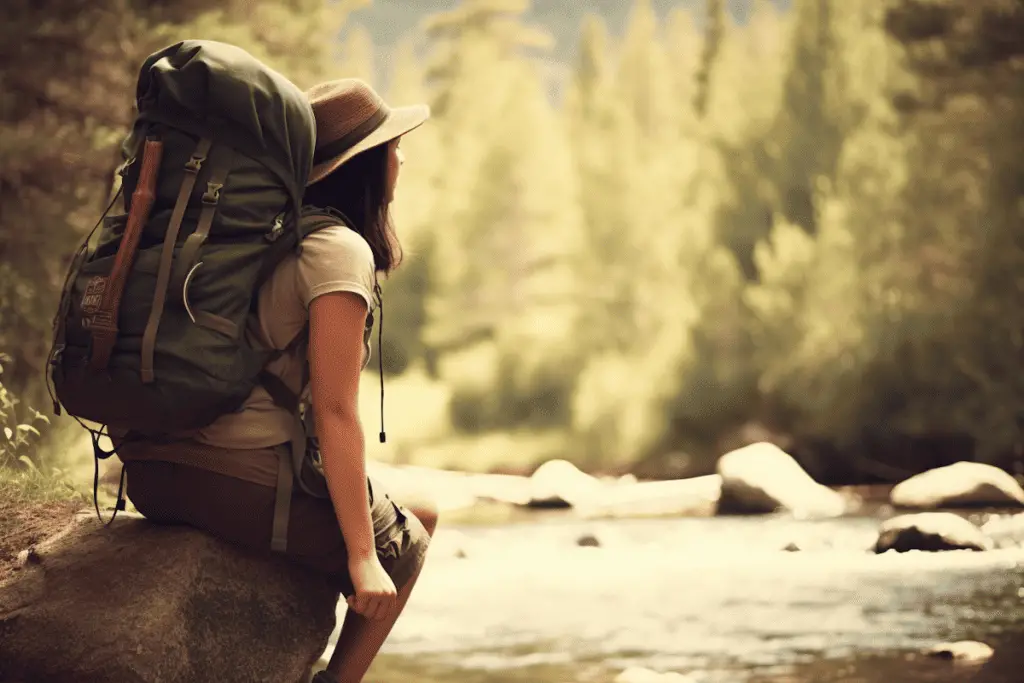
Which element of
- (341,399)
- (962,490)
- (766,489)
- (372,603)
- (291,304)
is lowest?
(766,489)

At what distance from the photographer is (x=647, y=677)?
3.98 metres

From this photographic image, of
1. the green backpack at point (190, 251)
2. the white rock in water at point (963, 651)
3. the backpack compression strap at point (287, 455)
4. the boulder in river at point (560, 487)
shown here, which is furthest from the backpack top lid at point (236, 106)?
the boulder in river at point (560, 487)

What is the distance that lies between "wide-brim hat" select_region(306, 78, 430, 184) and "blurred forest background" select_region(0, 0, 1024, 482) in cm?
430

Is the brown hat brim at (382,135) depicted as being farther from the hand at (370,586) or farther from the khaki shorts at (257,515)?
the hand at (370,586)

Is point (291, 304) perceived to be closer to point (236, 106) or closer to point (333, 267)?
point (333, 267)

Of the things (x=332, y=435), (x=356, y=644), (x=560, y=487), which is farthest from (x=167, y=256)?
(x=560, y=487)

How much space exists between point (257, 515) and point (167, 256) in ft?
1.47

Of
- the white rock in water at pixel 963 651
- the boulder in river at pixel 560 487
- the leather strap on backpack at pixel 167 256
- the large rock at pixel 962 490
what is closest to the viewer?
the leather strap on backpack at pixel 167 256

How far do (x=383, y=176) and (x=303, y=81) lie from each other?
6118mm

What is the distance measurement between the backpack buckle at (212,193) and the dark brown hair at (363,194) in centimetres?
28

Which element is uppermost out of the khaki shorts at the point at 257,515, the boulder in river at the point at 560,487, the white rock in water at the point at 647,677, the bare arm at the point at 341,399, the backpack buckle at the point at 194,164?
the backpack buckle at the point at 194,164

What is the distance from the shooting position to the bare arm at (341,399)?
1806 mm

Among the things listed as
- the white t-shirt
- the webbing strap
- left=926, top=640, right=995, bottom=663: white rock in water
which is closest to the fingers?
the webbing strap

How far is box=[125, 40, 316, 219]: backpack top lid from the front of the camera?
1.84 meters
